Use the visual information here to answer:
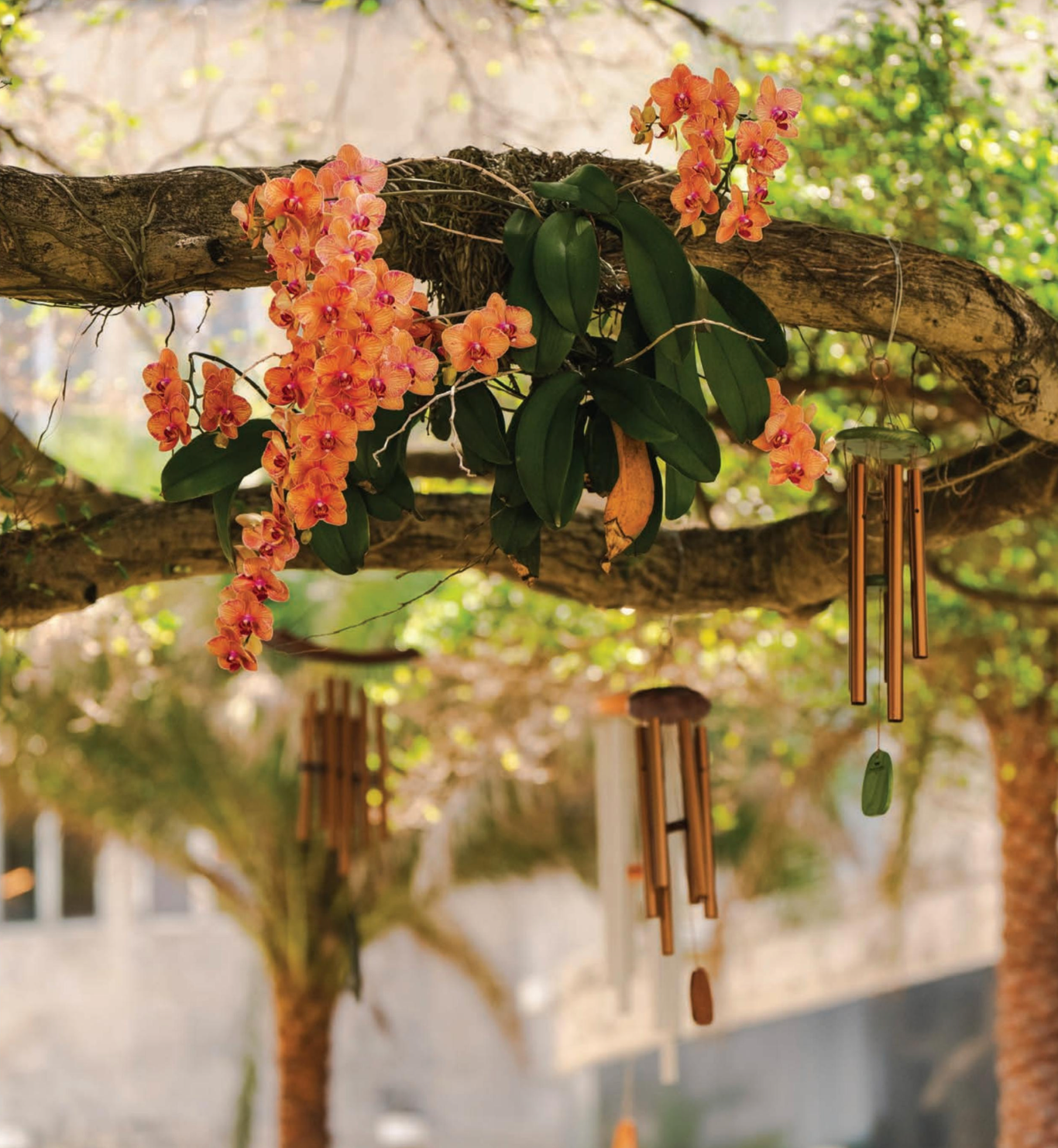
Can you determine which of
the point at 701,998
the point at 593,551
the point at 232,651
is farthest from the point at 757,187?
the point at 701,998

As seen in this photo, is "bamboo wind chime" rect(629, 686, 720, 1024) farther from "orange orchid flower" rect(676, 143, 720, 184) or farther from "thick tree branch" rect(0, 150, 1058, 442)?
"orange orchid flower" rect(676, 143, 720, 184)

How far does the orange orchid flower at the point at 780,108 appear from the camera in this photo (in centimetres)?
138

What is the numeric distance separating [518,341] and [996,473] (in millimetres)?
1340

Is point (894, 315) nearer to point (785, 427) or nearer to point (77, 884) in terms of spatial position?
point (785, 427)

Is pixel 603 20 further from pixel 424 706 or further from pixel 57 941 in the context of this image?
pixel 57 941

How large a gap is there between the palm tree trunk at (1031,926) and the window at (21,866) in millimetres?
5597

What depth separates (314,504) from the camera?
1.29m

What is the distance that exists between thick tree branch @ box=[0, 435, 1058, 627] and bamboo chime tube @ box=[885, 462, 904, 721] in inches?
15.2

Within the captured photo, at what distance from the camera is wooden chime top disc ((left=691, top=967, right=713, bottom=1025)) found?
99.7 inches

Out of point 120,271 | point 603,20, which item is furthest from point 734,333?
point 603,20

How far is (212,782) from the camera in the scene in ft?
18.4

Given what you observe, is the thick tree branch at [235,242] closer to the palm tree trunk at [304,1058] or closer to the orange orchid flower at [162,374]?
the orange orchid flower at [162,374]

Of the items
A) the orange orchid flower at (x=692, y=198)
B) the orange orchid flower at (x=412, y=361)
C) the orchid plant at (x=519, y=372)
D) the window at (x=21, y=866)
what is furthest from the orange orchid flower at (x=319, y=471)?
the window at (x=21, y=866)

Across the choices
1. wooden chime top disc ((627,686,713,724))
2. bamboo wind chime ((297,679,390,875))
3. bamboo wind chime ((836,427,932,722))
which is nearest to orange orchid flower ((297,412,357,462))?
bamboo wind chime ((836,427,932,722))
